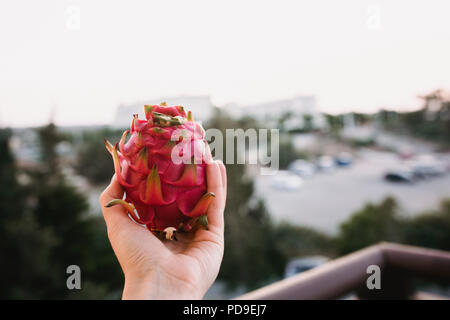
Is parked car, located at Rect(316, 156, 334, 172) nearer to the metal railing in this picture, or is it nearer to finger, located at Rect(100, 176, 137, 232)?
the metal railing

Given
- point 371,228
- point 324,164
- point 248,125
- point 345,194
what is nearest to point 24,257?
point 248,125

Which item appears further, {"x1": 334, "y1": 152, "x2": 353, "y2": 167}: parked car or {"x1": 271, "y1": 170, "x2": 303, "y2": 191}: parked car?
{"x1": 334, "y1": 152, "x2": 353, "y2": 167}: parked car

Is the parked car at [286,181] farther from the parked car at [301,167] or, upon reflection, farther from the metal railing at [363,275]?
the metal railing at [363,275]

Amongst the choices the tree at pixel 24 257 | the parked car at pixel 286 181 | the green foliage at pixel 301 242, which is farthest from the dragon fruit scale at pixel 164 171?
the parked car at pixel 286 181

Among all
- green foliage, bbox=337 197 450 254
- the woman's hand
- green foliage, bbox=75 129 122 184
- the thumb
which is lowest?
green foliage, bbox=337 197 450 254

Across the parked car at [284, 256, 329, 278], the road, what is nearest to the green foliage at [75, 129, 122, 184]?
the road

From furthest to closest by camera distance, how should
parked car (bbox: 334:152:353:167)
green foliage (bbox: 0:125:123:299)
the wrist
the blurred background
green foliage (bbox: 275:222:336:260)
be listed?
parked car (bbox: 334:152:353:167) → green foliage (bbox: 275:222:336:260) → green foliage (bbox: 0:125:123:299) → the blurred background → the wrist

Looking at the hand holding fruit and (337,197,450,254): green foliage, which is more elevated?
the hand holding fruit
